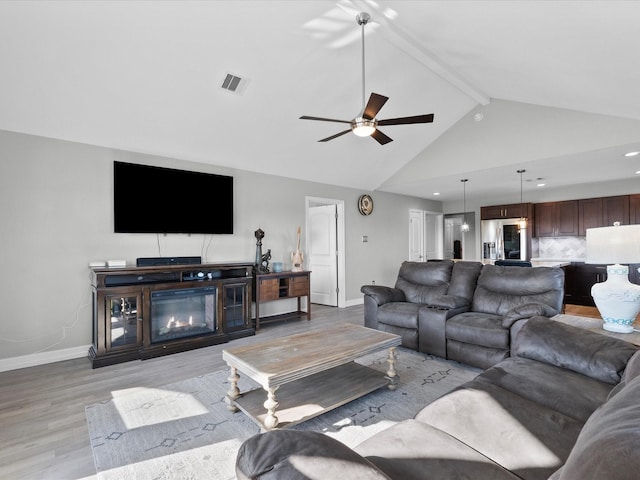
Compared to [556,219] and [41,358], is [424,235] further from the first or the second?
[41,358]

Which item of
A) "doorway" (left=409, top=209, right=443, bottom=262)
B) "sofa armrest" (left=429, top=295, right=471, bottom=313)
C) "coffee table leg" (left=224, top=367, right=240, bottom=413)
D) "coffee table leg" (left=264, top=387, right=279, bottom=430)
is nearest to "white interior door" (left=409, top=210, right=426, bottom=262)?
"doorway" (left=409, top=209, right=443, bottom=262)

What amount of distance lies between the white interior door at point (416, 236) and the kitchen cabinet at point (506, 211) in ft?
4.83

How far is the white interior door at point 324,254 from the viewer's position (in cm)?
639

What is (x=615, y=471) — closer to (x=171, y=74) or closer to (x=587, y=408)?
(x=587, y=408)

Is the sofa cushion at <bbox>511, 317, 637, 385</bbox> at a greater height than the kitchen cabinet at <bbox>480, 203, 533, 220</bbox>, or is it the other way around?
the kitchen cabinet at <bbox>480, 203, 533, 220</bbox>

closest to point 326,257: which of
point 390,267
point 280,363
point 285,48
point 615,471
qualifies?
point 390,267

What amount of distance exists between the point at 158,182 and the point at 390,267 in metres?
5.08

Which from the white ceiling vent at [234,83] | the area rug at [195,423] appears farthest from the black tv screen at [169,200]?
the area rug at [195,423]

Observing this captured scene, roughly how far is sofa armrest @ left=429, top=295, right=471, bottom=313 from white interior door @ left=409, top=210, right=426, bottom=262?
447 cm

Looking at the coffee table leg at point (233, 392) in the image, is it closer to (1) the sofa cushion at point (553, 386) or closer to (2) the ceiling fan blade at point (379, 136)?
(1) the sofa cushion at point (553, 386)

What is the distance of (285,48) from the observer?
3273 mm

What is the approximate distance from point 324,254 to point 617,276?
184 inches

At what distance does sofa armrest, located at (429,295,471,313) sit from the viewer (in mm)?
3459

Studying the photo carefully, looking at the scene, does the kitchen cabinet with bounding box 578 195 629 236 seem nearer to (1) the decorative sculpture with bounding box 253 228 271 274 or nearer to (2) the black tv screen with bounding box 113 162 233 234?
(1) the decorative sculpture with bounding box 253 228 271 274
